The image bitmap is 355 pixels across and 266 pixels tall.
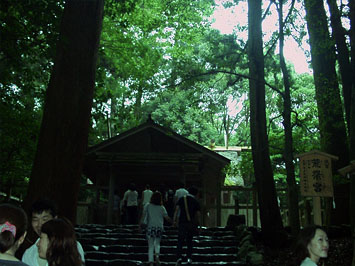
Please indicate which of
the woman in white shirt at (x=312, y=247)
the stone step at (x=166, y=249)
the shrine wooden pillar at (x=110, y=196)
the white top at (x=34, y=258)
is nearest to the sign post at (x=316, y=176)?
the stone step at (x=166, y=249)

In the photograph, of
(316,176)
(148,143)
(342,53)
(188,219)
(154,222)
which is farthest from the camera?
(148,143)

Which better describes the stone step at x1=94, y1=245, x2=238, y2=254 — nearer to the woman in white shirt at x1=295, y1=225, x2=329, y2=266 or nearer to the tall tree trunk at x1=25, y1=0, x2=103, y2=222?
the tall tree trunk at x1=25, y1=0, x2=103, y2=222

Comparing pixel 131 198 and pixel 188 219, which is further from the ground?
pixel 131 198

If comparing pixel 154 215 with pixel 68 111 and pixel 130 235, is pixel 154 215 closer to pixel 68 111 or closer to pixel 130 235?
pixel 68 111

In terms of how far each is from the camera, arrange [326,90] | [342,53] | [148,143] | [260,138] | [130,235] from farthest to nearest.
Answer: [148,143]
[342,53]
[130,235]
[260,138]
[326,90]

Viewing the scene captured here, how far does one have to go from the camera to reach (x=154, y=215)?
374 inches

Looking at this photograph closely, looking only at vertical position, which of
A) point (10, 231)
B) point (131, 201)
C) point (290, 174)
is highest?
point (290, 174)

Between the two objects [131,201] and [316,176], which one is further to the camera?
[131,201]

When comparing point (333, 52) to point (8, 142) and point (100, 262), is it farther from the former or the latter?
point (8, 142)

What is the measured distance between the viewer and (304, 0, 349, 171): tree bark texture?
42.1 feet

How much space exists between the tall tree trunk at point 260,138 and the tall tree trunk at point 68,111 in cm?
640

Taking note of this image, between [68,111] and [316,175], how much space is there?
6041 mm

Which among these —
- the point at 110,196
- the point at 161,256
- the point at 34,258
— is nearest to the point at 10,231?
the point at 34,258

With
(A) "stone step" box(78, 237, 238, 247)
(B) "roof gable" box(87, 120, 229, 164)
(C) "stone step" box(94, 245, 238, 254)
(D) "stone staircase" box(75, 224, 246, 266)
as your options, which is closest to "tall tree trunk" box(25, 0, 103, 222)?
(D) "stone staircase" box(75, 224, 246, 266)
